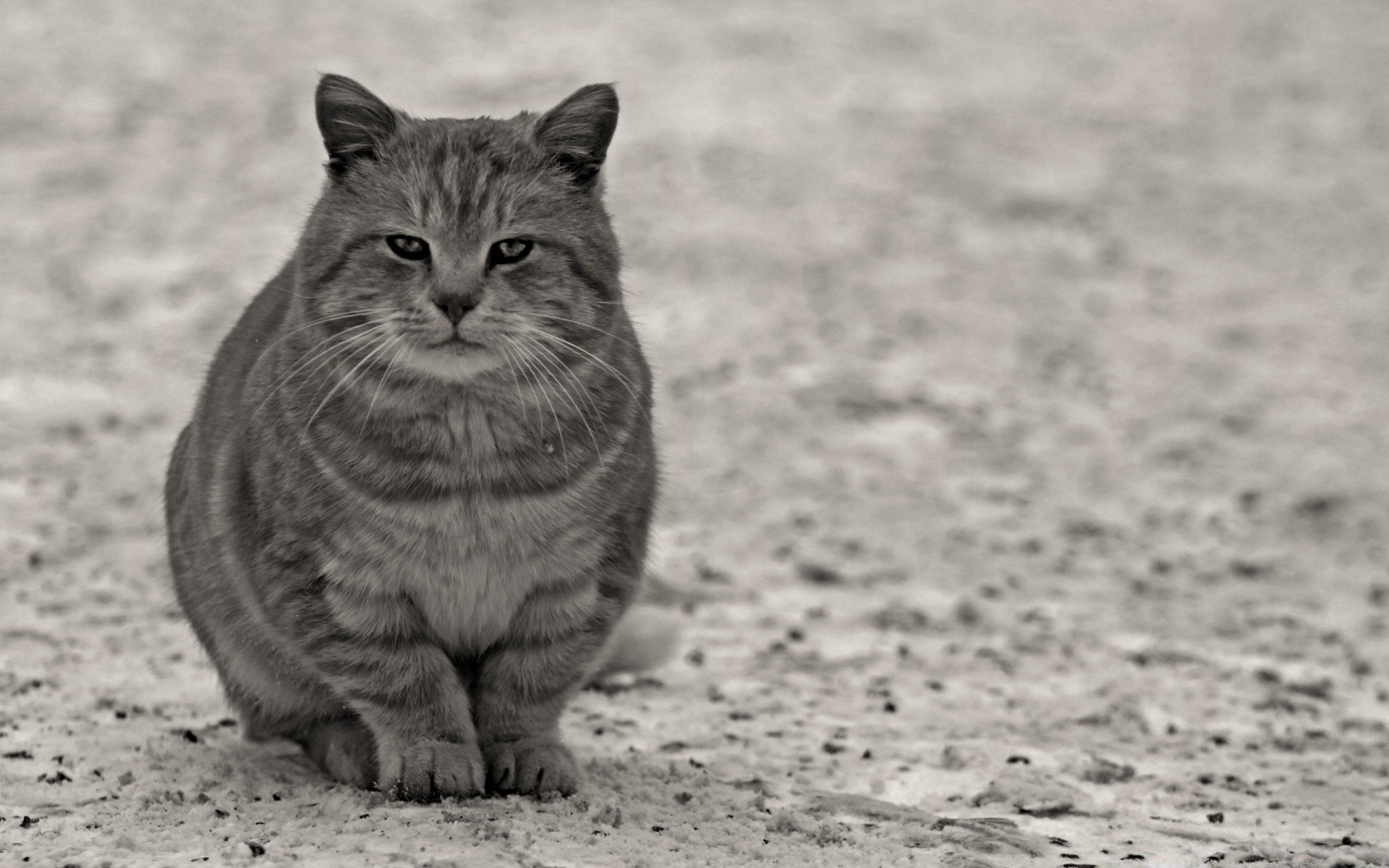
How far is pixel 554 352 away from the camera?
120 inches

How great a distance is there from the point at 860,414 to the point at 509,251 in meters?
3.29

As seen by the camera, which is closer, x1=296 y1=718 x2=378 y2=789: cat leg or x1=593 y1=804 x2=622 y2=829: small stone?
x1=593 y1=804 x2=622 y2=829: small stone

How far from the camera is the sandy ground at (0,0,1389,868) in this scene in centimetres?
328

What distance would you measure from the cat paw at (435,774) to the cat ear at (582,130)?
115 cm

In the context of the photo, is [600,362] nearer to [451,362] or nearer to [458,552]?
[451,362]

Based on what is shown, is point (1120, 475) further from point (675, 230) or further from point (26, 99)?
point (26, 99)

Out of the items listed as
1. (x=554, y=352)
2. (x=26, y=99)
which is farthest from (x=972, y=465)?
(x=26, y=99)

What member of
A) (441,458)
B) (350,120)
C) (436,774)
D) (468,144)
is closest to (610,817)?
(436,774)

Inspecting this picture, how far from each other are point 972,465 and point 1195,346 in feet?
5.01

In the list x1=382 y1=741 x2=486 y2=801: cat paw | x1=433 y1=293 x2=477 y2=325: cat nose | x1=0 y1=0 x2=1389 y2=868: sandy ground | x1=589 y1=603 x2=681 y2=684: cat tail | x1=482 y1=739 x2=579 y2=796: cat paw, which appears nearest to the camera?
x1=433 y1=293 x2=477 y2=325: cat nose

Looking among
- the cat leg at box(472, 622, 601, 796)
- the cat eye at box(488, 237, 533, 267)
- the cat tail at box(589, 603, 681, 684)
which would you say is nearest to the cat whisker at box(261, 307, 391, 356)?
the cat eye at box(488, 237, 533, 267)

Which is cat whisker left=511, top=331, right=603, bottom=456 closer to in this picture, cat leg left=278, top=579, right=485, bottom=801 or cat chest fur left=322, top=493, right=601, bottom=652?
cat chest fur left=322, top=493, right=601, bottom=652

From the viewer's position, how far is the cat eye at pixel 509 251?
305 centimetres

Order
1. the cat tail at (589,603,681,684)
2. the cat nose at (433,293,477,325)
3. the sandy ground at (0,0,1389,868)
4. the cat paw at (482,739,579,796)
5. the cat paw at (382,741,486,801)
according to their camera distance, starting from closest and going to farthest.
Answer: the cat nose at (433,293,477,325) → the cat paw at (382,741,486,801) → the cat paw at (482,739,579,796) → the sandy ground at (0,0,1389,868) → the cat tail at (589,603,681,684)
